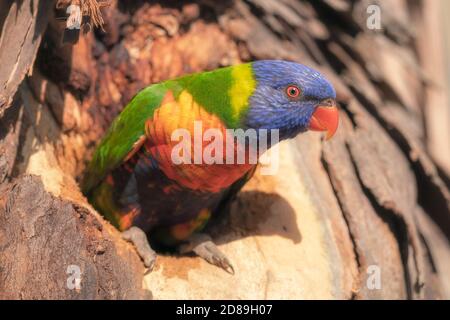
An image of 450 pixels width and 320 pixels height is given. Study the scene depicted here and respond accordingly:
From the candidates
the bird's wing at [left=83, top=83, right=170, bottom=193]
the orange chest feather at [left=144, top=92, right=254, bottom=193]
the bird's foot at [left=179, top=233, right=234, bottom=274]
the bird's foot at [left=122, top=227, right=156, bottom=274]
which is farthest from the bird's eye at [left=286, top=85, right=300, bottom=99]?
the bird's foot at [left=122, top=227, right=156, bottom=274]

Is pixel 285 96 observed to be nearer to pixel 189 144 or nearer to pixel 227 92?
pixel 227 92

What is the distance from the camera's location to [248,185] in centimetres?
412

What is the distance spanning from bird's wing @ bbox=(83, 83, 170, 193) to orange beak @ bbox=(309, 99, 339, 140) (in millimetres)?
821

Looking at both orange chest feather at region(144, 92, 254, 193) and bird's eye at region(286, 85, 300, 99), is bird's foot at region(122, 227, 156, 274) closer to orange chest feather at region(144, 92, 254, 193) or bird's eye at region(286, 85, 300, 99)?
orange chest feather at region(144, 92, 254, 193)

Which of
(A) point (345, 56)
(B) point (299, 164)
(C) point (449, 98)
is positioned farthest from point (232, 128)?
(C) point (449, 98)

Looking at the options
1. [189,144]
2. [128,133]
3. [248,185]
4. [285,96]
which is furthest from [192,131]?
[248,185]

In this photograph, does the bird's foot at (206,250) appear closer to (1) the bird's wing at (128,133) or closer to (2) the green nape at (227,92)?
(1) the bird's wing at (128,133)

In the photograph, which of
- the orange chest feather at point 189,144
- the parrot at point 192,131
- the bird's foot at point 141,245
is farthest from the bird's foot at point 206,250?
the orange chest feather at point 189,144

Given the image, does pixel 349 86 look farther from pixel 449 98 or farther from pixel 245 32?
pixel 449 98

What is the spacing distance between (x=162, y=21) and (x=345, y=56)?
4.69 feet

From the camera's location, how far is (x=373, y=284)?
365 cm

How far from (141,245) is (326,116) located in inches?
47.8

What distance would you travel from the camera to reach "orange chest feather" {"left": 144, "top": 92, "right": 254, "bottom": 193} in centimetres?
334

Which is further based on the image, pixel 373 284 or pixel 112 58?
pixel 112 58
